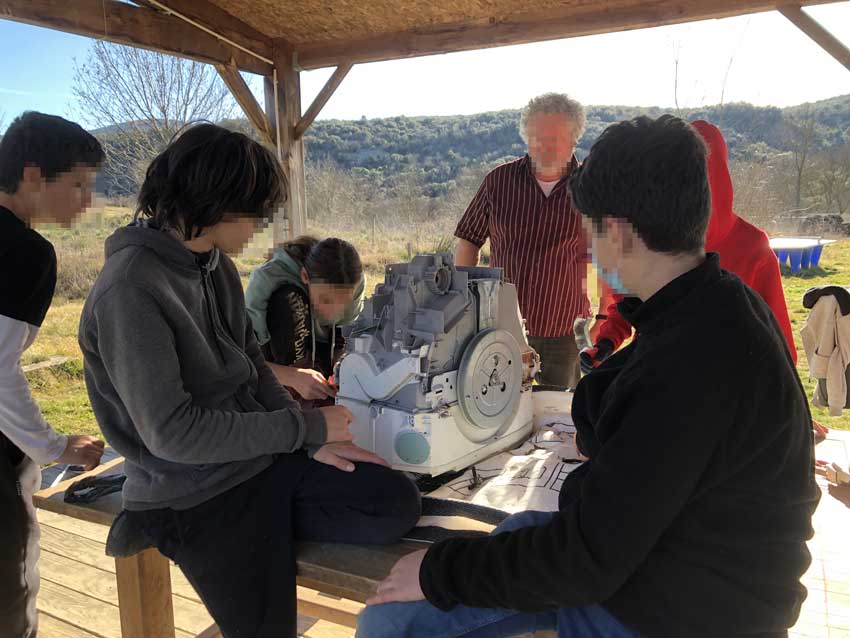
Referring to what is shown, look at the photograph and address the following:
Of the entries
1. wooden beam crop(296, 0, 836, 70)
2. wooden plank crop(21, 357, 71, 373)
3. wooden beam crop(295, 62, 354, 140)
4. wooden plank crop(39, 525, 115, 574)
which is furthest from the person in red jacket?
wooden plank crop(21, 357, 71, 373)

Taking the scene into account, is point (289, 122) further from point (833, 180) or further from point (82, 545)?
point (833, 180)

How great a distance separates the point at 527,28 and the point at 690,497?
3.98 metres

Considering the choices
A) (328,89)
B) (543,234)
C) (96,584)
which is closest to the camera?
(96,584)

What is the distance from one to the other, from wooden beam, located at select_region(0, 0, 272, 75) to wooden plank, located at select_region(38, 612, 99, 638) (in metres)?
2.84

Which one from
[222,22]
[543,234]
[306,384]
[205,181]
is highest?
[222,22]

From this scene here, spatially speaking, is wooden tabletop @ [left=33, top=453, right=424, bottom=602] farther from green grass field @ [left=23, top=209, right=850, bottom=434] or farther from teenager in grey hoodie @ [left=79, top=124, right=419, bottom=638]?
green grass field @ [left=23, top=209, right=850, bottom=434]

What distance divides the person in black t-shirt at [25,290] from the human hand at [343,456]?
74 cm

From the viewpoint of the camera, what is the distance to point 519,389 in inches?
74.5

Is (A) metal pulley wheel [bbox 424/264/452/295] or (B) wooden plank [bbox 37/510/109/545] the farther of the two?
(B) wooden plank [bbox 37/510/109/545]

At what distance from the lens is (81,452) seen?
5.56 feet

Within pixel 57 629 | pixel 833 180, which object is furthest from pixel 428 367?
pixel 833 180

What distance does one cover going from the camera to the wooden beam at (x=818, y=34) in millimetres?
3494

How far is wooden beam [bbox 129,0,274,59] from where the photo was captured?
3924 millimetres

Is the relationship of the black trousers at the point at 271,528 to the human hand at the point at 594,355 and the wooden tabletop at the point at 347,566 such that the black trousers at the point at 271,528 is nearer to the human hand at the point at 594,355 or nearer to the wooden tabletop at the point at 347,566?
the wooden tabletop at the point at 347,566
